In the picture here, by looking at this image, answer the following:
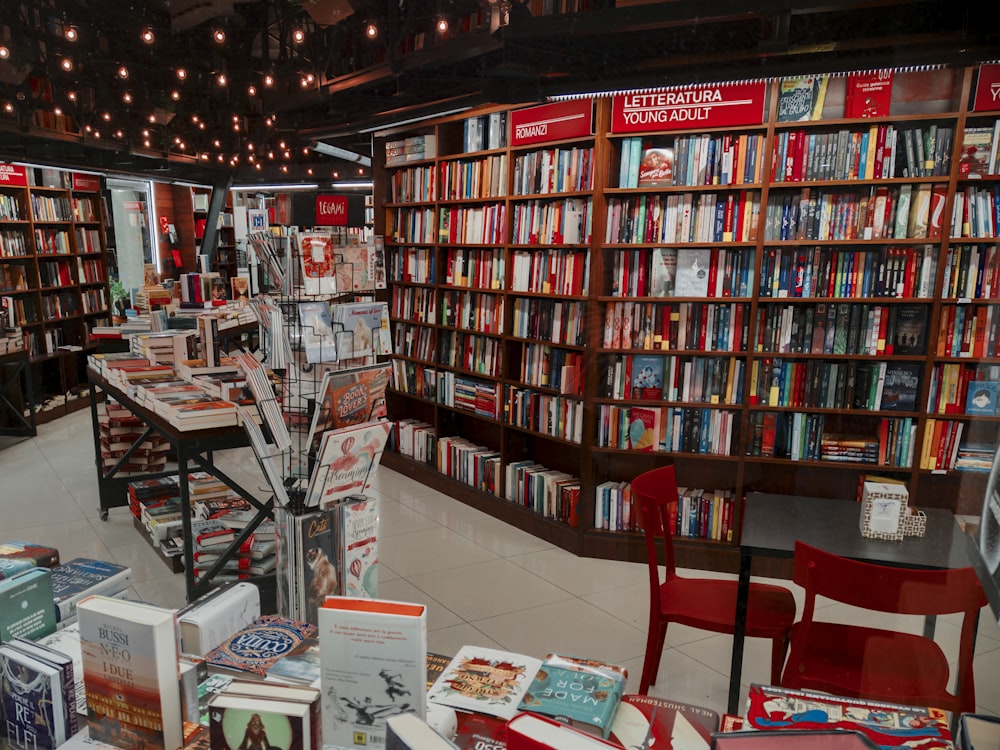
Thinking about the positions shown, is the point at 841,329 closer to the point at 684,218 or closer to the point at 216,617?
the point at 684,218

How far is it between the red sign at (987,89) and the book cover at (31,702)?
438cm

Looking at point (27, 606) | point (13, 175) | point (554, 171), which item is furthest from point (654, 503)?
point (13, 175)

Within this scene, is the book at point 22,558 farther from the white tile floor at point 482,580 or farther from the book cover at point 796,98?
the book cover at point 796,98

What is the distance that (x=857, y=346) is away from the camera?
3938mm

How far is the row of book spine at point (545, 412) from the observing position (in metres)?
4.51

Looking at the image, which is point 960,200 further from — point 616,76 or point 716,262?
point 616,76

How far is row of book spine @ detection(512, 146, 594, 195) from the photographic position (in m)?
4.26

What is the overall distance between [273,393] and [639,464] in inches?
102

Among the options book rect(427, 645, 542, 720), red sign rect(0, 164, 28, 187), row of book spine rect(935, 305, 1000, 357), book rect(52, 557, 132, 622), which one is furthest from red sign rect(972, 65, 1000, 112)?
red sign rect(0, 164, 28, 187)

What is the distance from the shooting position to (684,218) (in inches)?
161

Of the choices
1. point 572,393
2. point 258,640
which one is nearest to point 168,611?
point 258,640

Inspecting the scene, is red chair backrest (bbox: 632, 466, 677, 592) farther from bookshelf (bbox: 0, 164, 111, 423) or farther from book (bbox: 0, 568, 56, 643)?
bookshelf (bbox: 0, 164, 111, 423)

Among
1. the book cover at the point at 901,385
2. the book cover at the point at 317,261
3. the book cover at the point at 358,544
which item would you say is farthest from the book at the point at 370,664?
the book cover at the point at 901,385

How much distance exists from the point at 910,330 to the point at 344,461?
10.4ft
